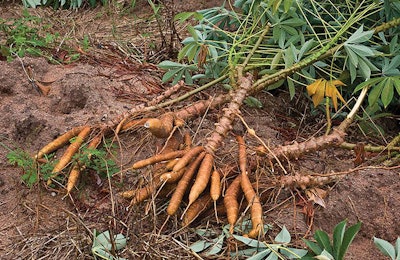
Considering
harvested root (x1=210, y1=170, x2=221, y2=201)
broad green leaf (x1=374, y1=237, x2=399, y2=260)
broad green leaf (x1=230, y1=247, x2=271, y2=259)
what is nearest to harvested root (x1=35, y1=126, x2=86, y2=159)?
harvested root (x1=210, y1=170, x2=221, y2=201)

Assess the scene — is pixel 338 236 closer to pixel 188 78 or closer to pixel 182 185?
pixel 182 185

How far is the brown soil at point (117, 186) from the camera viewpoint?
1741 millimetres

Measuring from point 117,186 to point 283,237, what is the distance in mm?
590

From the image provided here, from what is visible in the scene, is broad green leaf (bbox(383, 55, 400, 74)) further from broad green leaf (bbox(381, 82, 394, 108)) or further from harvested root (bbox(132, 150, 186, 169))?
harvested root (bbox(132, 150, 186, 169))

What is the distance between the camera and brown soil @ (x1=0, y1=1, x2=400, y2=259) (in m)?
1.74

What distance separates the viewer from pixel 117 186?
77.5 inches

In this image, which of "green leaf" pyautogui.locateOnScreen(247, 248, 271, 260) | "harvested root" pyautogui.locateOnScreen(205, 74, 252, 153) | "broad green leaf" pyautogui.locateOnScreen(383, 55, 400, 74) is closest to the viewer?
"green leaf" pyautogui.locateOnScreen(247, 248, 271, 260)

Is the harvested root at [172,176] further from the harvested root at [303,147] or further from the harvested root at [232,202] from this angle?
the harvested root at [303,147]

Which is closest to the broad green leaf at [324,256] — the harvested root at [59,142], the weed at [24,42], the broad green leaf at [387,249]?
the broad green leaf at [387,249]

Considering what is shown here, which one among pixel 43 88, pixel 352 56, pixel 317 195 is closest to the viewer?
pixel 317 195

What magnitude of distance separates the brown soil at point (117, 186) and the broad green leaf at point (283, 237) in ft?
0.19

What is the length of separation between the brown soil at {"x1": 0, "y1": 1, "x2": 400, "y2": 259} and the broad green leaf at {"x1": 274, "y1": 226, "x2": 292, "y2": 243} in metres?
0.06

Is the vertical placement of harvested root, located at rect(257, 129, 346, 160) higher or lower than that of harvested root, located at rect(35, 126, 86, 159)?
lower

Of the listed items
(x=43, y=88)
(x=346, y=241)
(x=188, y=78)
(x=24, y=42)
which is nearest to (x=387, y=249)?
(x=346, y=241)
